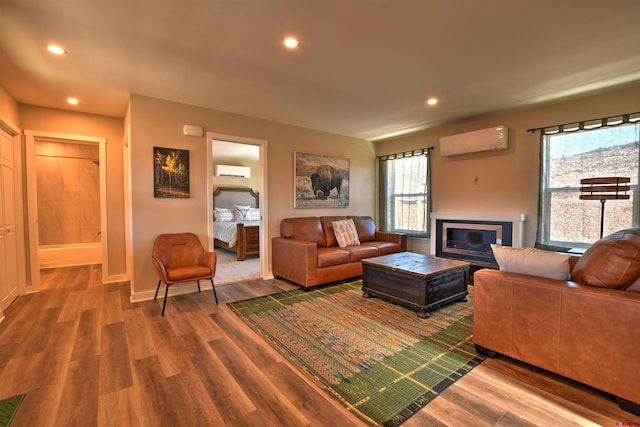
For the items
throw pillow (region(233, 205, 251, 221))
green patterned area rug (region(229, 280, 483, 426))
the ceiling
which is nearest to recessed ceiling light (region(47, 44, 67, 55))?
the ceiling

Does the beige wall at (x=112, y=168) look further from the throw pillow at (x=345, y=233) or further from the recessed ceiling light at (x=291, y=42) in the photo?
the recessed ceiling light at (x=291, y=42)

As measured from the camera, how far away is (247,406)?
5.57ft

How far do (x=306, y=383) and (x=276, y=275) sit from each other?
2656mm

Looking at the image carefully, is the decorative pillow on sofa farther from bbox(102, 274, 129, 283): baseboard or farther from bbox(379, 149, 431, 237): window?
bbox(102, 274, 129, 283): baseboard

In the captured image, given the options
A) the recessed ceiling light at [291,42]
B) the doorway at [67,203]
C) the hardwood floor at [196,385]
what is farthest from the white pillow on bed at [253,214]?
the recessed ceiling light at [291,42]

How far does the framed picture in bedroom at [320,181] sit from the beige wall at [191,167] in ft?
0.43

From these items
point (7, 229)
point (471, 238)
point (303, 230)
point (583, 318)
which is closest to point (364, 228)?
point (303, 230)

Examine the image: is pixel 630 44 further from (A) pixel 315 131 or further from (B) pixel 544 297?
(A) pixel 315 131

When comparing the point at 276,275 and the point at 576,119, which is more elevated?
the point at 576,119

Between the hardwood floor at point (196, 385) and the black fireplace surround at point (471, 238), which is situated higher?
the black fireplace surround at point (471, 238)

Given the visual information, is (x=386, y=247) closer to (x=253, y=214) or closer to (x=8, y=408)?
(x=8, y=408)

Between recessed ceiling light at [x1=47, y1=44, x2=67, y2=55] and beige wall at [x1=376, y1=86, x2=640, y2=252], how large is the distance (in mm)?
5029

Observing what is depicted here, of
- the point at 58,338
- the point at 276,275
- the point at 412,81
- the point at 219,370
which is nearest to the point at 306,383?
the point at 219,370

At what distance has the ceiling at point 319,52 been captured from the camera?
198cm
